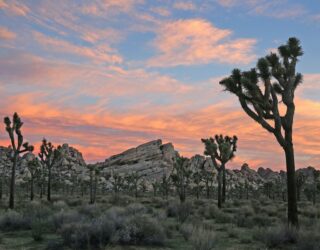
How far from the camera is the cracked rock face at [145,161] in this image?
452 ft

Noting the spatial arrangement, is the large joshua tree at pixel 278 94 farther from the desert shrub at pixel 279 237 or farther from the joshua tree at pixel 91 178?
the joshua tree at pixel 91 178

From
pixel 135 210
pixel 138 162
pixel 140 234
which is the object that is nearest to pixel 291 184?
pixel 140 234

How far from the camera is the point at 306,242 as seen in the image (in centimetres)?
912

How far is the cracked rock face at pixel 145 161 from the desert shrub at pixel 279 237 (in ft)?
393

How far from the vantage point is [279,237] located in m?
10.4

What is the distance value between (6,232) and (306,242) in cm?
996

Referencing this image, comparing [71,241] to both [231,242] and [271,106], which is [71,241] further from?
[271,106]

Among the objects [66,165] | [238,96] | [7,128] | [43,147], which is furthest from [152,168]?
[238,96]

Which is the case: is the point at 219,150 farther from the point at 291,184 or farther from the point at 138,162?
the point at 138,162

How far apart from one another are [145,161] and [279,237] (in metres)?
143

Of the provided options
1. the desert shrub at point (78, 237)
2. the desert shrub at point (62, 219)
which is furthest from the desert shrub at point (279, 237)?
the desert shrub at point (62, 219)

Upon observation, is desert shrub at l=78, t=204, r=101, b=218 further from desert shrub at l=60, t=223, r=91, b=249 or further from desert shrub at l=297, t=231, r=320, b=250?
desert shrub at l=297, t=231, r=320, b=250

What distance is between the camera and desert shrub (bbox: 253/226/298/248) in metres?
10.4

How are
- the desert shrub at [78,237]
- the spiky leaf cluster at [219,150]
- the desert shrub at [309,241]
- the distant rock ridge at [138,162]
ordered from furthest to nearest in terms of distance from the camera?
the distant rock ridge at [138,162] → the spiky leaf cluster at [219,150] → the desert shrub at [78,237] → the desert shrub at [309,241]
